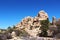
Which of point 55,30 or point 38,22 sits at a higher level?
point 38,22

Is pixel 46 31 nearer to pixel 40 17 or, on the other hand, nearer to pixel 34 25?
pixel 34 25

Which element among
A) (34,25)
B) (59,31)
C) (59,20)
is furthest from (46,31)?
(34,25)

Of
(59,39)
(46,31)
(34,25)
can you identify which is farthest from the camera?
(34,25)

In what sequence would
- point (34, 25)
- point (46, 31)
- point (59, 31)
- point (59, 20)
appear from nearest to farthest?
point (59, 31), point (59, 20), point (46, 31), point (34, 25)

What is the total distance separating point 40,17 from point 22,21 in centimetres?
1168

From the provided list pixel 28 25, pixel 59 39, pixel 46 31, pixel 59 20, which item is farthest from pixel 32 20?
pixel 59 39

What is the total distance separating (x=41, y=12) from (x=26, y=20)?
1028 centimetres

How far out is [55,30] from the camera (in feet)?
147

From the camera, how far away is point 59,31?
4206cm

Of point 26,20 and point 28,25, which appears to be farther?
point 26,20

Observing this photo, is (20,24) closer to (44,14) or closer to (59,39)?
(44,14)

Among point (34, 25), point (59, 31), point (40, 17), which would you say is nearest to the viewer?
point (59, 31)

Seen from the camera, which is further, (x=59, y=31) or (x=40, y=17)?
(x=40, y=17)

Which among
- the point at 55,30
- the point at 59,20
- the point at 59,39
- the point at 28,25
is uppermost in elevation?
the point at 28,25
